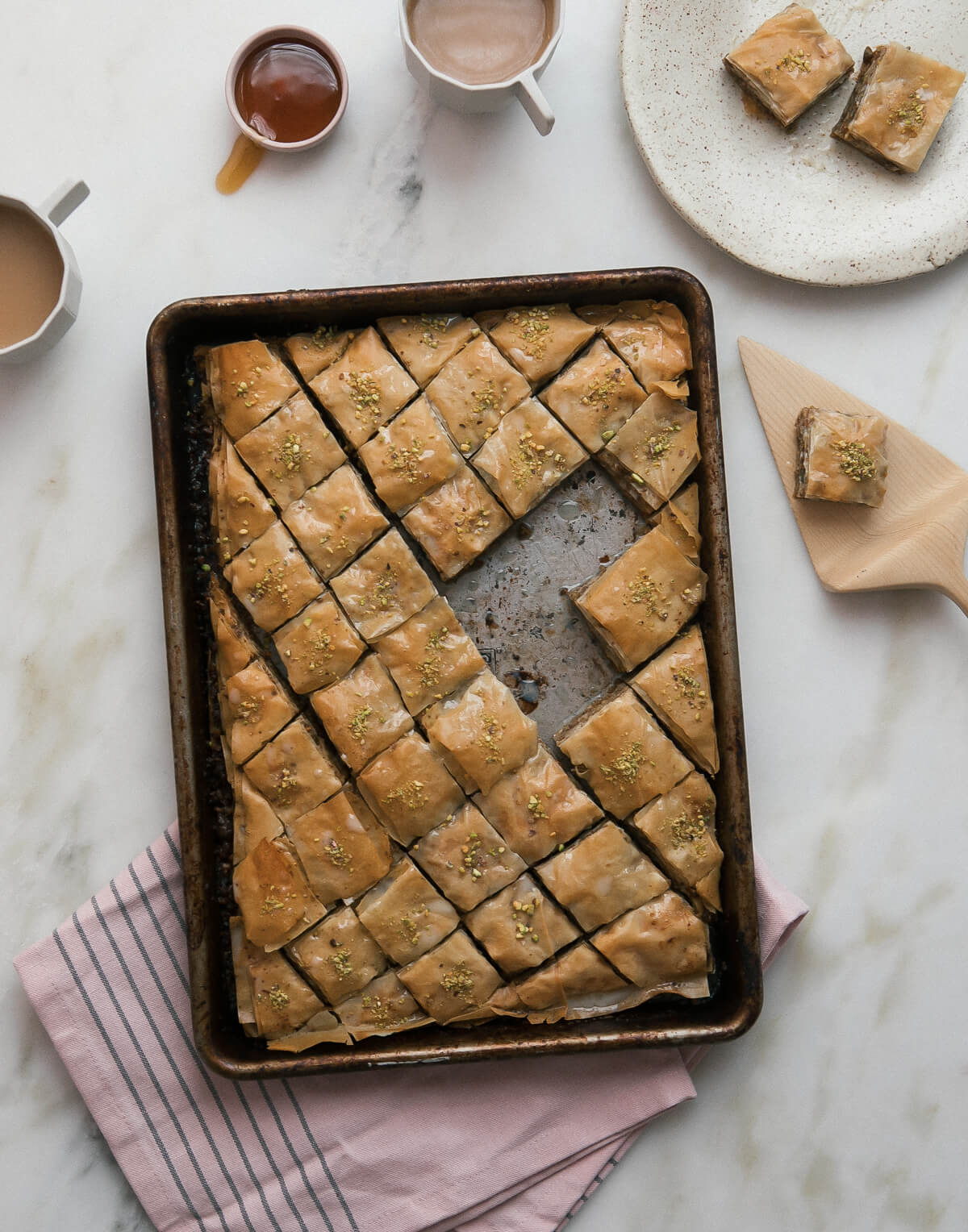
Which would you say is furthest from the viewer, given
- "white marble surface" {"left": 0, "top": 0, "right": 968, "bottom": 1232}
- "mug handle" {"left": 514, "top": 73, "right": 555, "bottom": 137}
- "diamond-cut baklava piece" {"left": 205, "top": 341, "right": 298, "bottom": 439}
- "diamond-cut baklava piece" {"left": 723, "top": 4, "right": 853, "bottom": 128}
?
"white marble surface" {"left": 0, "top": 0, "right": 968, "bottom": 1232}

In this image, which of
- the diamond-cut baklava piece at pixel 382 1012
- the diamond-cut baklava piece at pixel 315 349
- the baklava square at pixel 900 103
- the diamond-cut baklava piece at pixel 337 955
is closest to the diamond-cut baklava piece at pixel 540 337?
the diamond-cut baklava piece at pixel 315 349

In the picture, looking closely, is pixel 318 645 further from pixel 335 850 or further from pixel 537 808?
pixel 537 808

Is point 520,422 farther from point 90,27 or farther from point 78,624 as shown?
point 90,27

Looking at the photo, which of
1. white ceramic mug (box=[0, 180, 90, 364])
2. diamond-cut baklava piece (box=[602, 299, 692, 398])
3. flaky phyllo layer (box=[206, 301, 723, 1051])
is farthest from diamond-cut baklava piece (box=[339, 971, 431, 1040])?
white ceramic mug (box=[0, 180, 90, 364])

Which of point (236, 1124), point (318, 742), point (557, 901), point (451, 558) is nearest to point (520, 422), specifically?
point (451, 558)

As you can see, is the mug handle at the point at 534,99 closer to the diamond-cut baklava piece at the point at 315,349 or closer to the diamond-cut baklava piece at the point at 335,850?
the diamond-cut baklava piece at the point at 315,349

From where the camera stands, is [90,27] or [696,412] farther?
[90,27]

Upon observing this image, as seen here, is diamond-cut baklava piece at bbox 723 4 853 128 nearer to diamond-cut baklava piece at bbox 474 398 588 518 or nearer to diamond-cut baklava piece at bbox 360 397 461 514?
diamond-cut baklava piece at bbox 474 398 588 518

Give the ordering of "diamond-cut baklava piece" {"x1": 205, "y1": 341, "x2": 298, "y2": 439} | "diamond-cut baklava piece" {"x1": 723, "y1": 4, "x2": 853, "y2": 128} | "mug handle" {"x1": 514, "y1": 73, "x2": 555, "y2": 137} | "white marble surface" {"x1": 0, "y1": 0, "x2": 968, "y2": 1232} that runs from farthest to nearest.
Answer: "white marble surface" {"x1": 0, "y1": 0, "x2": 968, "y2": 1232}, "diamond-cut baklava piece" {"x1": 723, "y1": 4, "x2": 853, "y2": 128}, "diamond-cut baklava piece" {"x1": 205, "y1": 341, "x2": 298, "y2": 439}, "mug handle" {"x1": 514, "y1": 73, "x2": 555, "y2": 137}
